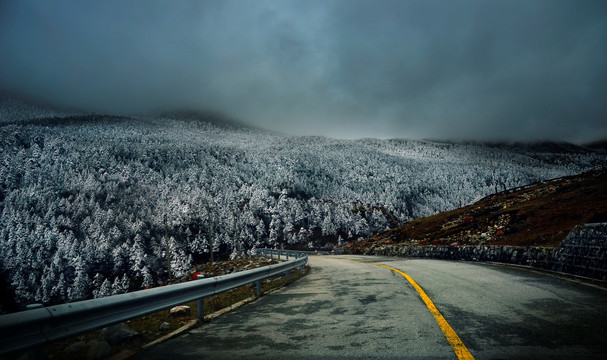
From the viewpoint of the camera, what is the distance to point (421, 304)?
6441mm

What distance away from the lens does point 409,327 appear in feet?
15.7

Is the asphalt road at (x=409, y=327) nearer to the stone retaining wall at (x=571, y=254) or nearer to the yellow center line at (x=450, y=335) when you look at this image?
the yellow center line at (x=450, y=335)

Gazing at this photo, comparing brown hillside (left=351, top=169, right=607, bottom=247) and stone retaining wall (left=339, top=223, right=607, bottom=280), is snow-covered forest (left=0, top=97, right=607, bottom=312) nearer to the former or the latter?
brown hillside (left=351, top=169, right=607, bottom=247)

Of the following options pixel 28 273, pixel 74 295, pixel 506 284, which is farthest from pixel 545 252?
pixel 28 273

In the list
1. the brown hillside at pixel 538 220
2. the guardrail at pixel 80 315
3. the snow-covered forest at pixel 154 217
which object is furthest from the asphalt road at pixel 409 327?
the snow-covered forest at pixel 154 217

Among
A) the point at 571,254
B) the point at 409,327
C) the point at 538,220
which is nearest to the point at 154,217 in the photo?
the point at 538,220

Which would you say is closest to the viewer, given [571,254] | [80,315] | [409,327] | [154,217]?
[80,315]

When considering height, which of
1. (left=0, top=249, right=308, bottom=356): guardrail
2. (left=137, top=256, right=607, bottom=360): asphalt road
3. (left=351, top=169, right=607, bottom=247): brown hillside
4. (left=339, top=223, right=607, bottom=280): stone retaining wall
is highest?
(left=351, top=169, right=607, bottom=247): brown hillside

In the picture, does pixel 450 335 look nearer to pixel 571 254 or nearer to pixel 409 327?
pixel 409 327

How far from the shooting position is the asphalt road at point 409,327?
3727 millimetres

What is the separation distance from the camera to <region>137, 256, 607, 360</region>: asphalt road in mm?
3727

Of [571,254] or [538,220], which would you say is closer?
[571,254]

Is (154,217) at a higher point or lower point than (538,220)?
higher

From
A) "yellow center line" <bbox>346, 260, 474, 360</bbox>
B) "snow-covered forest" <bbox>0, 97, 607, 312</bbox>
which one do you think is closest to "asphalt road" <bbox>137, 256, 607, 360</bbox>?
"yellow center line" <bbox>346, 260, 474, 360</bbox>
